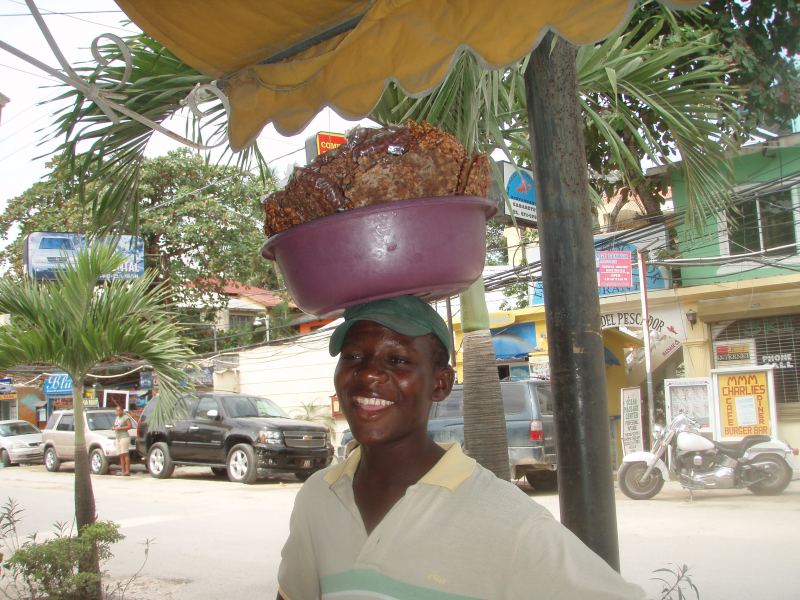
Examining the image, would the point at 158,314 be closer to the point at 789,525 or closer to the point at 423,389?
the point at 423,389

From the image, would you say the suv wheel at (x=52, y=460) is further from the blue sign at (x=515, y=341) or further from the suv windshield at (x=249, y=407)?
the blue sign at (x=515, y=341)

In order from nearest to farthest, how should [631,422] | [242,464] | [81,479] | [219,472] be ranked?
[81,479]
[631,422]
[242,464]
[219,472]

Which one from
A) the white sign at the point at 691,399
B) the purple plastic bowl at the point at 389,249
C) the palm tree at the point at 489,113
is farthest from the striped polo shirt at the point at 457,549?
the white sign at the point at 691,399

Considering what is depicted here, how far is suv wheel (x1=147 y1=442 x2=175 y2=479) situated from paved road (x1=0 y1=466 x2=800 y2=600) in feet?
5.71

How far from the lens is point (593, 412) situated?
2428 mm

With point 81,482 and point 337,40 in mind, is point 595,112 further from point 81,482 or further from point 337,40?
point 81,482

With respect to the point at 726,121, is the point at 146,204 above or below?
above

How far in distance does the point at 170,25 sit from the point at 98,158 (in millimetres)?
2010

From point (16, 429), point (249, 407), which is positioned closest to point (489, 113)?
point (249, 407)

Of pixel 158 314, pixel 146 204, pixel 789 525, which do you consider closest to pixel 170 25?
pixel 158 314

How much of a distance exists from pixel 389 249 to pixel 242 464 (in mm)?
12885

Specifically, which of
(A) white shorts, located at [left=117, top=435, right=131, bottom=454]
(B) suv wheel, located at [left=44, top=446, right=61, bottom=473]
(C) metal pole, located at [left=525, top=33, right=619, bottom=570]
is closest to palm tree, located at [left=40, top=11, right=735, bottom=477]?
(C) metal pole, located at [left=525, top=33, right=619, bottom=570]

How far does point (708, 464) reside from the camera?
10.0m

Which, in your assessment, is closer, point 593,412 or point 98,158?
point 593,412
